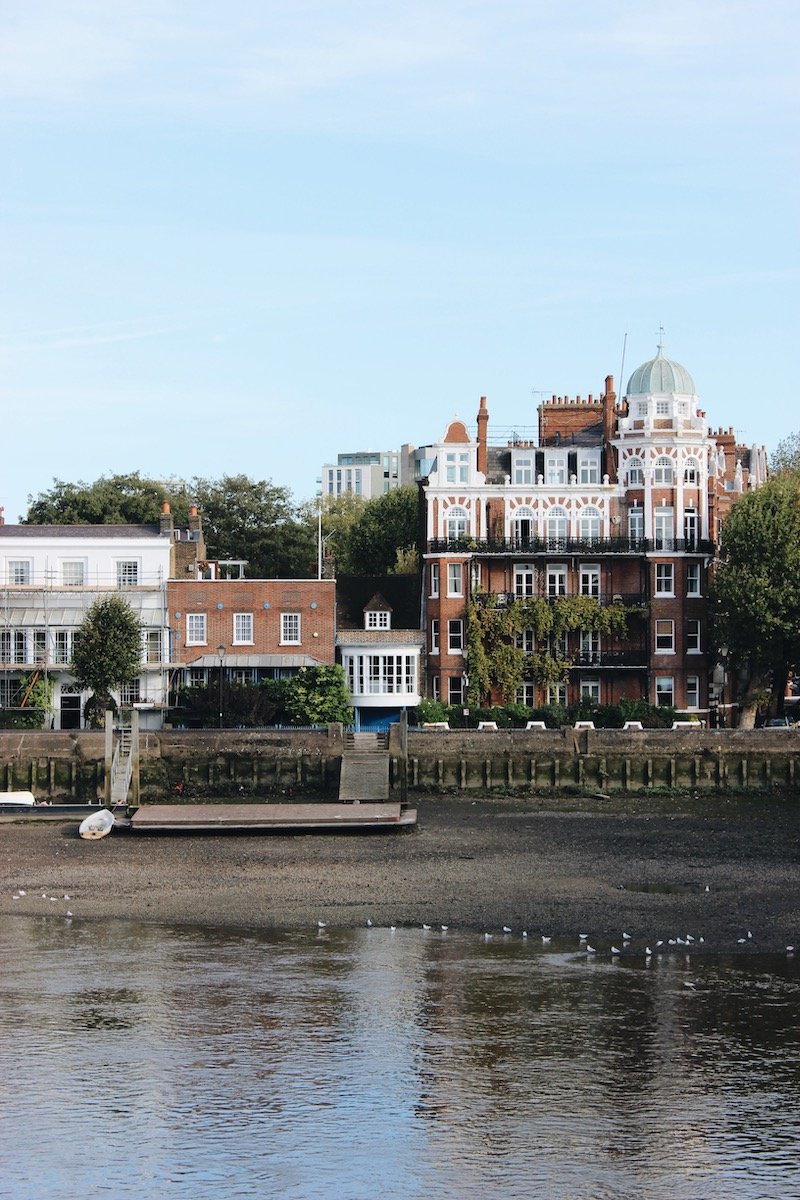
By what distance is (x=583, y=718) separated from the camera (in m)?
72.6

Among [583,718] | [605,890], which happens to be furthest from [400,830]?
[583,718]

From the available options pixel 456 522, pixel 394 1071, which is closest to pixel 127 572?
pixel 456 522

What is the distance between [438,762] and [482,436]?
21674mm

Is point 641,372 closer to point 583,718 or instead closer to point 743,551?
point 743,551

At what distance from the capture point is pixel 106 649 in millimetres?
69250

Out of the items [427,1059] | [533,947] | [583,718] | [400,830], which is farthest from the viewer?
[583,718]

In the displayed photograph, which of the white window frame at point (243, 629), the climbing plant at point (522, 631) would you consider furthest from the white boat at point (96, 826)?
the climbing plant at point (522, 631)

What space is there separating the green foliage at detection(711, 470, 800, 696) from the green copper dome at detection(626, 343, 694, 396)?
22.1 feet

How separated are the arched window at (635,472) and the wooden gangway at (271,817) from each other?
89.9 ft

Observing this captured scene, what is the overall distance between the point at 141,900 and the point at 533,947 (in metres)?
10.6

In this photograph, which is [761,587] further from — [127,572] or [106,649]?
[127,572]

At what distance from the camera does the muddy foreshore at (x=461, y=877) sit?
1507 inches

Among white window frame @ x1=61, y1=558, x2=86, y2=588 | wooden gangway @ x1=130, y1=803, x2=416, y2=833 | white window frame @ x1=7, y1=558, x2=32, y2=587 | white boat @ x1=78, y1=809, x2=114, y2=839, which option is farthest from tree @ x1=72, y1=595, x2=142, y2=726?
white boat @ x1=78, y1=809, x2=114, y2=839

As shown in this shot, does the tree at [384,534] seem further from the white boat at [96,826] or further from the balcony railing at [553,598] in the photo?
the white boat at [96,826]
